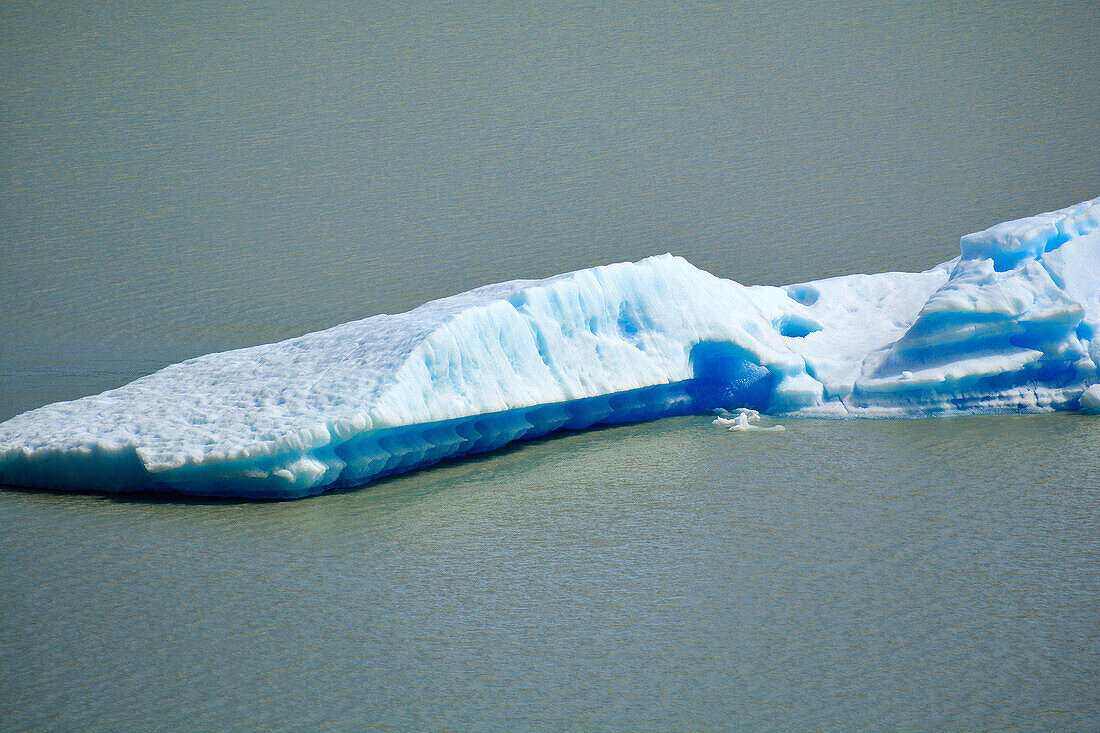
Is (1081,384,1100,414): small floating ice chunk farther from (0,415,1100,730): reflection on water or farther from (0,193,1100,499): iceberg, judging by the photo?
(0,415,1100,730): reflection on water

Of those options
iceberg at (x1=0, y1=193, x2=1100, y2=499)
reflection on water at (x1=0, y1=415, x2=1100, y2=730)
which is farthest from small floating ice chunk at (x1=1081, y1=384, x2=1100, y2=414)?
reflection on water at (x1=0, y1=415, x2=1100, y2=730)

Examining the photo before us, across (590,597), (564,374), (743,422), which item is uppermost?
(564,374)

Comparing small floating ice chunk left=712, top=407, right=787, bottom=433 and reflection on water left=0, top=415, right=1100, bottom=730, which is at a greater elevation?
small floating ice chunk left=712, top=407, right=787, bottom=433

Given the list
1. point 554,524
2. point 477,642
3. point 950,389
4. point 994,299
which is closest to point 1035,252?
point 994,299

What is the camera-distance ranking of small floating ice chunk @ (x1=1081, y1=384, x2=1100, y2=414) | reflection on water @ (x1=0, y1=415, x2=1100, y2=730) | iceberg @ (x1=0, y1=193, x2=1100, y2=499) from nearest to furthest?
reflection on water @ (x1=0, y1=415, x2=1100, y2=730), iceberg @ (x1=0, y1=193, x2=1100, y2=499), small floating ice chunk @ (x1=1081, y1=384, x2=1100, y2=414)

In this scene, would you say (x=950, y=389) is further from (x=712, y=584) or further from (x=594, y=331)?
(x=712, y=584)

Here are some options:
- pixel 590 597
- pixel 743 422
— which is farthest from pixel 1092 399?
pixel 590 597

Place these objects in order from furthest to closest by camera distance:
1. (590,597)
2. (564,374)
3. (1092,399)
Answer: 1. (1092,399)
2. (564,374)
3. (590,597)

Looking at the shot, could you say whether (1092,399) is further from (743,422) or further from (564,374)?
(564,374)
